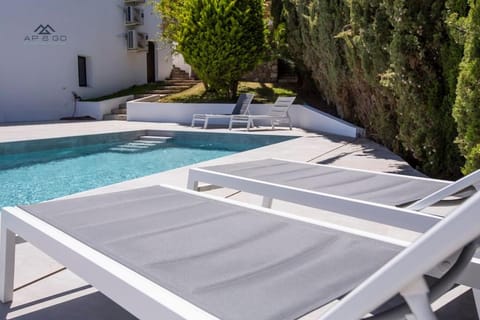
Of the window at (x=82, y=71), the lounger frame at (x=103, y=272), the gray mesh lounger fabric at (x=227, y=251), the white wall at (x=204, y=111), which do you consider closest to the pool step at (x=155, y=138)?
the white wall at (x=204, y=111)

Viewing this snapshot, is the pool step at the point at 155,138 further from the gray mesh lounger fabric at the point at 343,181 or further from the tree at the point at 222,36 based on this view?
the gray mesh lounger fabric at the point at 343,181

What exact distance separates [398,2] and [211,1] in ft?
32.9

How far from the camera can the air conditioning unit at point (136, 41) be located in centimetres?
1997

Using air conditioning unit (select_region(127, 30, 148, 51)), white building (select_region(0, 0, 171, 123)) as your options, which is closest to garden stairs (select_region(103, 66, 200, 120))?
white building (select_region(0, 0, 171, 123))

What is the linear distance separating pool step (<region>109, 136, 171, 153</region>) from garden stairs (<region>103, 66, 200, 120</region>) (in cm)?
424

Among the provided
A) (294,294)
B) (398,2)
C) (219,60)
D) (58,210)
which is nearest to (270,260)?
(294,294)

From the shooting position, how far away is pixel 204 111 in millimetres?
15875

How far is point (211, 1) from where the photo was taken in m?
15.1

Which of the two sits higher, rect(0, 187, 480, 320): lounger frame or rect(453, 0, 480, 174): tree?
rect(453, 0, 480, 174): tree

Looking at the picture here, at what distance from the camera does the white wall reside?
13.6 m

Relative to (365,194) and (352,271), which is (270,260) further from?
(365,194)

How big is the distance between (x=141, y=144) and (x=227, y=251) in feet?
35.8

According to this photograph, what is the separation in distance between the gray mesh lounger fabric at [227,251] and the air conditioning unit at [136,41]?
1830cm

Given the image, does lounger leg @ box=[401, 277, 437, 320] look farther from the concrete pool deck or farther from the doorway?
the doorway
